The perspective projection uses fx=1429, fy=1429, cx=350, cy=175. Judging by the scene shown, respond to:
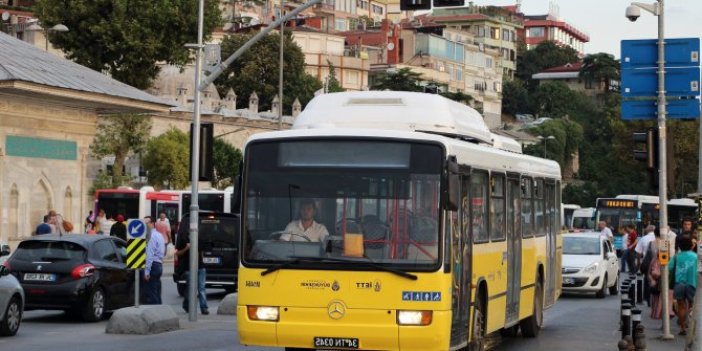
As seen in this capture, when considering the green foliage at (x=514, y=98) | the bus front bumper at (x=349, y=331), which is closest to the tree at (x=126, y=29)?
the bus front bumper at (x=349, y=331)

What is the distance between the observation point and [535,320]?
2259cm

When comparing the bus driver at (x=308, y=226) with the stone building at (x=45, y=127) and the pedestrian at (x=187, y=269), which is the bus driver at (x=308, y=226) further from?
the stone building at (x=45, y=127)

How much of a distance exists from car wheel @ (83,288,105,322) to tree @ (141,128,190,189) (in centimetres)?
5913

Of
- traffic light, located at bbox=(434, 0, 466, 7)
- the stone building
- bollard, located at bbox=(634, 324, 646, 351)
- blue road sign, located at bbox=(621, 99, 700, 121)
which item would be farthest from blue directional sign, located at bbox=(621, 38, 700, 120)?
the stone building

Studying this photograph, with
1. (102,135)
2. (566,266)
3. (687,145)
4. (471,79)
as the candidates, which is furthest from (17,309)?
(471,79)

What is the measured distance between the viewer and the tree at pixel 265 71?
11969cm

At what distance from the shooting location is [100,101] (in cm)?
4372

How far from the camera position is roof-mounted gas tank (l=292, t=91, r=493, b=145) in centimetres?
1709

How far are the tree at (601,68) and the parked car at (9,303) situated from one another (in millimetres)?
168996

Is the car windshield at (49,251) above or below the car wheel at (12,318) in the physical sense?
above

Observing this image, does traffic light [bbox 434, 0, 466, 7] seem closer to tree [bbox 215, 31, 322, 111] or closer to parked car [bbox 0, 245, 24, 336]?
parked car [bbox 0, 245, 24, 336]

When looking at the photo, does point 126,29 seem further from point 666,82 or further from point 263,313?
point 263,313

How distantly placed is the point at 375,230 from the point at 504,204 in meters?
4.53

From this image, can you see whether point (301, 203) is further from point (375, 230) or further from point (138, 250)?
point (138, 250)
